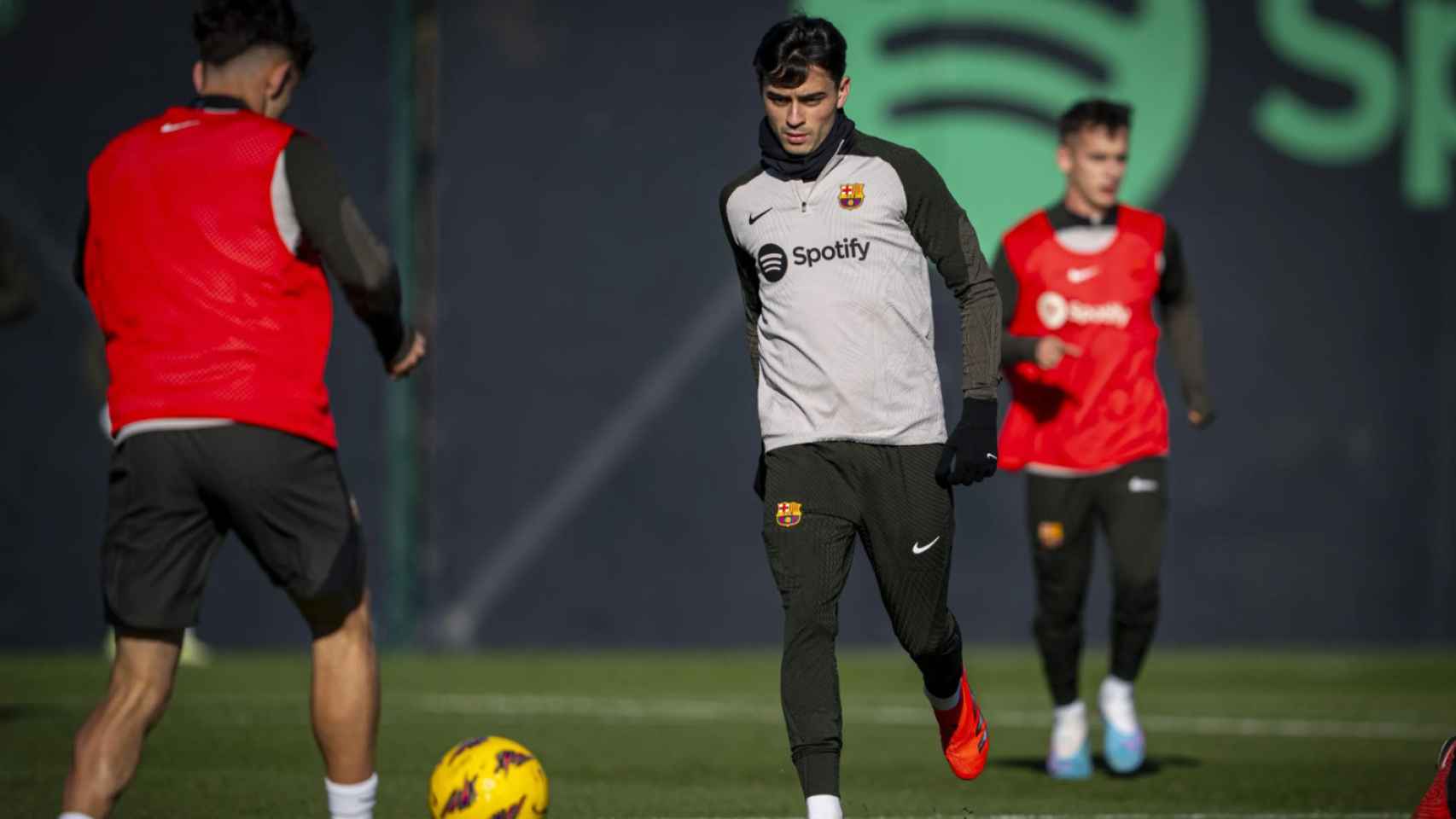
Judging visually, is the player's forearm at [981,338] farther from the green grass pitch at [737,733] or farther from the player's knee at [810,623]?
the green grass pitch at [737,733]

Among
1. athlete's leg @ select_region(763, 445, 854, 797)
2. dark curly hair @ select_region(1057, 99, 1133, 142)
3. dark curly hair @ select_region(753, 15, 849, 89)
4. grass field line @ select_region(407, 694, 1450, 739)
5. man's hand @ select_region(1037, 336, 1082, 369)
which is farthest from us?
grass field line @ select_region(407, 694, 1450, 739)

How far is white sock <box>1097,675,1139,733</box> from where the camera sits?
8.02 meters

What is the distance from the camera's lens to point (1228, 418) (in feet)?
46.5

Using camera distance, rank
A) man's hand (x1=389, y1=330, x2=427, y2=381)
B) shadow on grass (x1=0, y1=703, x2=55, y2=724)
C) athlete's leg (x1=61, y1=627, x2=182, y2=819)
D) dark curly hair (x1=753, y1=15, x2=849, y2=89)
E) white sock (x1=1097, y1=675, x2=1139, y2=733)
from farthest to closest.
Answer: shadow on grass (x1=0, y1=703, x2=55, y2=724), white sock (x1=1097, y1=675, x2=1139, y2=733), dark curly hair (x1=753, y1=15, x2=849, y2=89), man's hand (x1=389, y1=330, x2=427, y2=381), athlete's leg (x1=61, y1=627, x2=182, y2=819)

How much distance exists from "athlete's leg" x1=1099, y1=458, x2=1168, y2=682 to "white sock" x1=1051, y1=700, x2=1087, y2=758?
0.71 ft

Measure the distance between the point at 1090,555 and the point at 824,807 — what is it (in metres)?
2.99

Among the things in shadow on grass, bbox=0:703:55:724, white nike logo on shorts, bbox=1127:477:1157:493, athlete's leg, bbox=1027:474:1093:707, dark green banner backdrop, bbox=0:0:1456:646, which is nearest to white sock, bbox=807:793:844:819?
athlete's leg, bbox=1027:474:1093:707

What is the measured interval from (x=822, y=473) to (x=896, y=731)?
407 centimetres

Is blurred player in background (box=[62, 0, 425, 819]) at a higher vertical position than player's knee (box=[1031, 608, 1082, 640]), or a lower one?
higher

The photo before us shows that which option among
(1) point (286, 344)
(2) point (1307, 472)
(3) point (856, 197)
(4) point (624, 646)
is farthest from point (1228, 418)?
(1) point (286, 344)

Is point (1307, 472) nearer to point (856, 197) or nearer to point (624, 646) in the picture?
point (624, 646)

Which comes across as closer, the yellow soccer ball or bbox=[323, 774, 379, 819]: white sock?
bbox=[323, 774, 379, 819]: white sock

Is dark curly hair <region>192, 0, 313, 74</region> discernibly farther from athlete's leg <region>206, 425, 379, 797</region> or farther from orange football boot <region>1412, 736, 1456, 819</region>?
orange football boot <region>1412, 736, 1456, 819</region>

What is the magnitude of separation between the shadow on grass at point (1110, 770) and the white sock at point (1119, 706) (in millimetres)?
197
